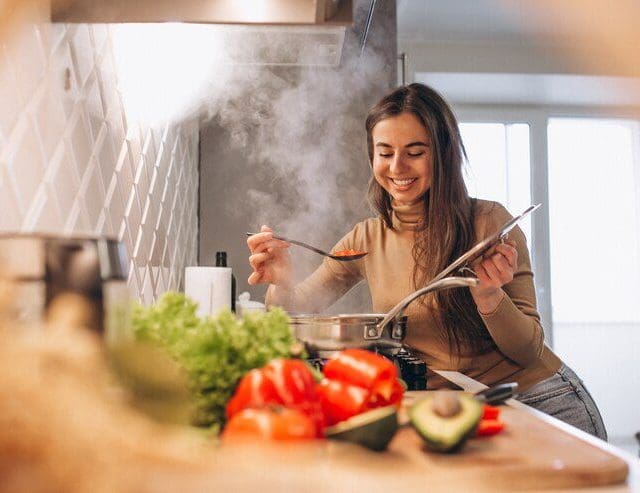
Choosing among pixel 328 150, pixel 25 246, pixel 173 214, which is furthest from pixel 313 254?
pixel 25 246

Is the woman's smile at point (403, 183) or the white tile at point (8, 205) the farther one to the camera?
the woman's smile at point (403, 183)

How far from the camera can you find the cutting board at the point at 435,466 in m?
0.50

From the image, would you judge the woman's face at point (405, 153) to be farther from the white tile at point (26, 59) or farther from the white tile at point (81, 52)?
the white tile at point (26, 59)

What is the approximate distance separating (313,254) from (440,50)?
1.99m

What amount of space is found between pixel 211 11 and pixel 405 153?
87 cm

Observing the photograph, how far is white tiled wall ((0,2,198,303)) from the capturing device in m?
0.92

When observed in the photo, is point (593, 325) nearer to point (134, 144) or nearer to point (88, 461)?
point (134, 144)

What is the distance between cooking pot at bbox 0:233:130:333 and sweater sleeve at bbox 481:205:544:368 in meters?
1.01

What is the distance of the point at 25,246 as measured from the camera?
0.65 m

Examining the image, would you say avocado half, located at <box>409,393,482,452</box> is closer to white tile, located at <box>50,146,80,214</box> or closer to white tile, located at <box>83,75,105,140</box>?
white tile, located at <box>50,146,80,214</box>

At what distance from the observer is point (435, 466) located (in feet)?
2.36

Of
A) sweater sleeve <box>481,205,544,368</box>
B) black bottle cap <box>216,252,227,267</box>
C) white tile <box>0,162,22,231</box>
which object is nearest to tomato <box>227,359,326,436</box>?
white tile <box>0,162,22,231</box>

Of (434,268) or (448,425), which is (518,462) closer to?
(448,425)

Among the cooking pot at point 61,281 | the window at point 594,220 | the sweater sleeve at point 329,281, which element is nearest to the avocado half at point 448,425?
the cooking pot at point 61,281
